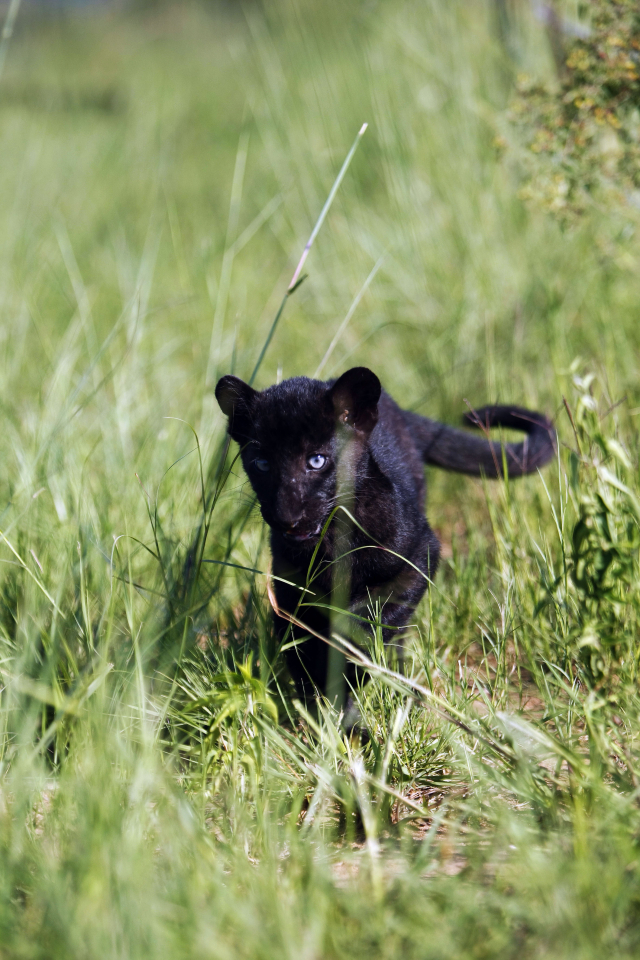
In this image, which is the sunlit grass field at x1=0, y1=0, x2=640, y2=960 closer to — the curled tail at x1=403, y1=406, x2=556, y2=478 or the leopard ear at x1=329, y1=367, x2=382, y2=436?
the curled tail at x1=403, y1=406, x2=556, y2=478

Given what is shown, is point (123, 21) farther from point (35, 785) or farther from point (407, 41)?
point (35, 785)

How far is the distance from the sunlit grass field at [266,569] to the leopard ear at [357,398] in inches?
18.2

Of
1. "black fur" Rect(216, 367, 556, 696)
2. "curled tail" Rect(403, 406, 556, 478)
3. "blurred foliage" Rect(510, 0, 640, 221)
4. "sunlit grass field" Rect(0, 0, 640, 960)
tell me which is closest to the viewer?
"sunlit grass field" Rect(0, 0, 640, 960)

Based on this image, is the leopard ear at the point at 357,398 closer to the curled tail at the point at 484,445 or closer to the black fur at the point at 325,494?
the black fur at the point at 325,494

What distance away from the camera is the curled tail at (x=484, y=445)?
2738 millimetres

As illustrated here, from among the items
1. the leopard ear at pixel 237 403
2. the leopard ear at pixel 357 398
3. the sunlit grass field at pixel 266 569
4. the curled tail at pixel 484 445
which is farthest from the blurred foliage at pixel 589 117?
the leopard ear at pixel 237 403

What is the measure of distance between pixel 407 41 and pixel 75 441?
363 cm

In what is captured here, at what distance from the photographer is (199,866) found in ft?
4.51

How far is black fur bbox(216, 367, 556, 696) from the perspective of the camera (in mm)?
2080

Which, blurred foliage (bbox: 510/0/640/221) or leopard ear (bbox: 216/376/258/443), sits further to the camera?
blurred foliage (bbox: 510/0/640/221)

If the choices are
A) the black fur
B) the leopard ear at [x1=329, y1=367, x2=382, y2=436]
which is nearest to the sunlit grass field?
the black fur

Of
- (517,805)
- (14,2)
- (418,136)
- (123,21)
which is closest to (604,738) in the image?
(517,805)

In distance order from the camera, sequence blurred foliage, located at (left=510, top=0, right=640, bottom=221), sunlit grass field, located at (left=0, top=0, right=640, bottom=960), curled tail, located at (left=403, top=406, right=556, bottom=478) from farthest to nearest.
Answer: curled tail, located at (left=403, top=406, right=556, bottom=478) < blurred foliage, located at (left=510, top=0, right=640, bottom=221) < sunlit grass field, located at (left=0, top=0, right=640, bottom=960)

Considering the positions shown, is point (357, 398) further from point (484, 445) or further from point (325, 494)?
point (484, 445)
